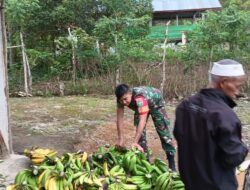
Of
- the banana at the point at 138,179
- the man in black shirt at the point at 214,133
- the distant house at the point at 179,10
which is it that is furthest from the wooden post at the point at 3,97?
the distant house at the point at 179,10

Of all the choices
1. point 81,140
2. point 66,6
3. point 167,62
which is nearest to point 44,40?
point 66,6

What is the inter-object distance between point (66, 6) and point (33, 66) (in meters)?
2.38

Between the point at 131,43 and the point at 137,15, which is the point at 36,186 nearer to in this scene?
the point at 131,43

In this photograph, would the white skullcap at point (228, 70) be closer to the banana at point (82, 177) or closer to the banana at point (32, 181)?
the banana at point (82, 177)

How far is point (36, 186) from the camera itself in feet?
13.3

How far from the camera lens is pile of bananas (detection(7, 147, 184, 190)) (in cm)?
398

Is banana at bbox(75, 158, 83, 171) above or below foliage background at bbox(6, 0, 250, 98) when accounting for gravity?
below

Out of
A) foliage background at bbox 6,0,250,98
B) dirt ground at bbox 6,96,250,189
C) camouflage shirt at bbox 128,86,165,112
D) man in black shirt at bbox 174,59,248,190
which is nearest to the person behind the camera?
man in black shirt at bbox 174,59,248,190

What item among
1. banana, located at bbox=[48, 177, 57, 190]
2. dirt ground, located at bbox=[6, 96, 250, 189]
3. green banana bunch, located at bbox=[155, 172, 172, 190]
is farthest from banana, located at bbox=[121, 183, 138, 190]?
dirt ground, located at bbox=[6, 96, 250, 189]

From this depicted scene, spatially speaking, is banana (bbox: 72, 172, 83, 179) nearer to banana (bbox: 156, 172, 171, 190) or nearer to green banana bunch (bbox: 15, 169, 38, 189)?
green banana bunch (bbox: 15, 169, 38, 189)

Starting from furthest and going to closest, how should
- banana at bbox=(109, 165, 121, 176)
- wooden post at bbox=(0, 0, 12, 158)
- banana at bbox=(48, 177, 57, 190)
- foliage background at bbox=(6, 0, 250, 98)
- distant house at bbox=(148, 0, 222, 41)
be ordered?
distant house at bbox=(148, 0, 222, 41) < foliage background at bbox=(6, 0, 250, 98) < wooden post at bbox=(0, 0, 12, 158) < banana at bbox=(109, 165, 121, 176) < banana at bbox=(48, 177, 57, 190)

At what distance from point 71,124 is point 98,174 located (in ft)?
14.8

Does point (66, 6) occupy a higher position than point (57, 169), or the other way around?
point (66, 6)

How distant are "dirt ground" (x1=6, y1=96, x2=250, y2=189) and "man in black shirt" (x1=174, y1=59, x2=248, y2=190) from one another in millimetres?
4147
